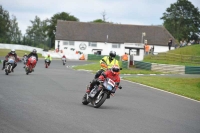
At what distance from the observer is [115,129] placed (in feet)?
33.3

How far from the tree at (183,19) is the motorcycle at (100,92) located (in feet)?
319

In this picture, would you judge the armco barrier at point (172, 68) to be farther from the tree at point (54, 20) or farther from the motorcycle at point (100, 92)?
the tree at point (54, 20)

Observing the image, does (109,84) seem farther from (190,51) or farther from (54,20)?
(54,20)

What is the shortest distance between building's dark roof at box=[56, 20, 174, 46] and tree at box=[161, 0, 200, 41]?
13.1 meters

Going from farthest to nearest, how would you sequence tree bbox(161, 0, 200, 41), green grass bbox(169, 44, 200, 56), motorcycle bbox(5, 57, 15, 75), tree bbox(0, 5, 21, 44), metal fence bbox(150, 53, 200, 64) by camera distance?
1. tree bbox(161, 0, 200, 41)
2. tree bbox(0, 5, 21, 44)
3. green grass bbox(169, 44, 200, 56)
4. metal fence bbox(150, 53, 200, 64)
5. motorcycle bbox(5, 57, 15, 75)

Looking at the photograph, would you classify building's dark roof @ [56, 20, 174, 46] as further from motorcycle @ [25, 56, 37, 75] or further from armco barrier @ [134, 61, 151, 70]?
motorcycle @ [25, 56, 37, 75]

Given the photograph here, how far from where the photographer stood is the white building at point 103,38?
95.8 meters

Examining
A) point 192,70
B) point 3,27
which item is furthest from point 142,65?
point 3,27

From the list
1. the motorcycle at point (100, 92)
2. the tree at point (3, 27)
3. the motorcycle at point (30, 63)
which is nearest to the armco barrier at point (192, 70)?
the motorcycle at point (30, 63)

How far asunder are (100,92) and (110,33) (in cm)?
8422

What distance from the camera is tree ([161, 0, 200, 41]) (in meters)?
110

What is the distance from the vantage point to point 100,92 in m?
13.9

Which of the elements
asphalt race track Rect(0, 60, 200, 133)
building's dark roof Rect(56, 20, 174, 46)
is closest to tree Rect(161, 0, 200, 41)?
building's dark roof Rect(56, 20, 174, 46)

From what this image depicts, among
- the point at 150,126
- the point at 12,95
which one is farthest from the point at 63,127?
the point at 12,95
